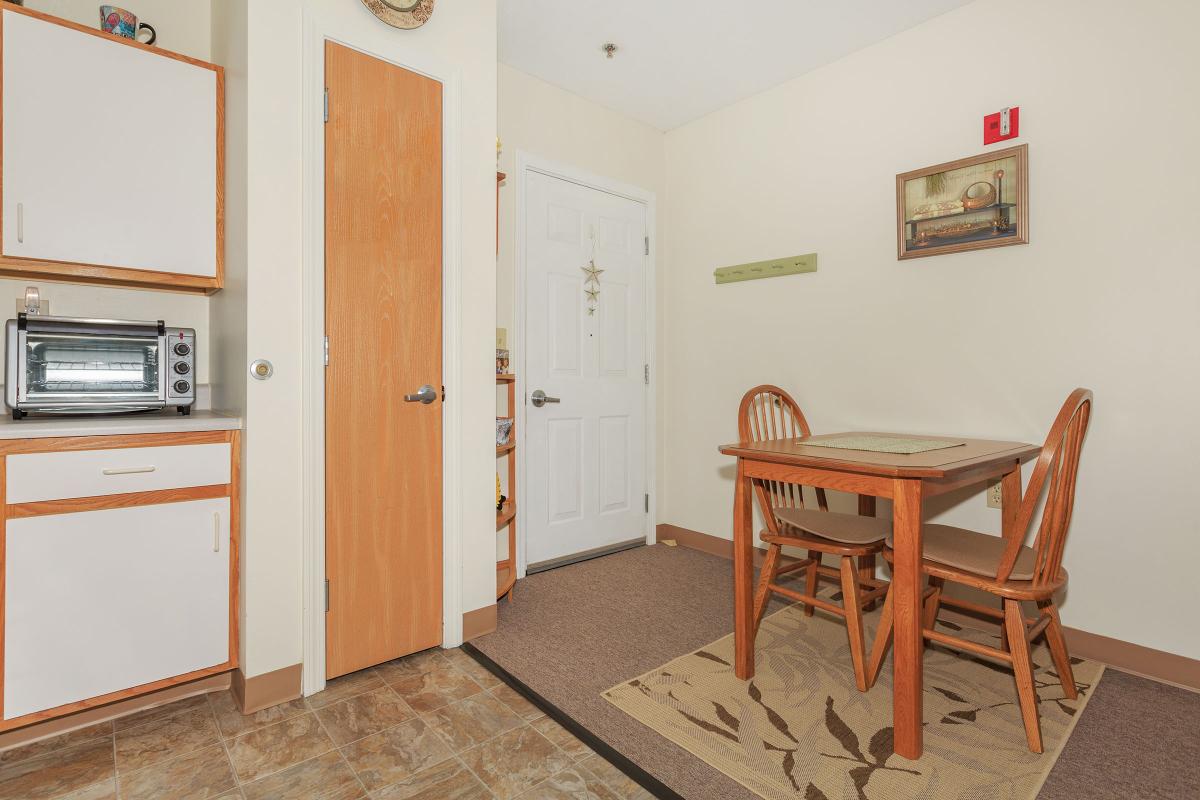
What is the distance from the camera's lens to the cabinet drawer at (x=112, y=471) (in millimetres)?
1643

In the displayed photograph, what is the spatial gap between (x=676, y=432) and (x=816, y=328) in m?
1.11

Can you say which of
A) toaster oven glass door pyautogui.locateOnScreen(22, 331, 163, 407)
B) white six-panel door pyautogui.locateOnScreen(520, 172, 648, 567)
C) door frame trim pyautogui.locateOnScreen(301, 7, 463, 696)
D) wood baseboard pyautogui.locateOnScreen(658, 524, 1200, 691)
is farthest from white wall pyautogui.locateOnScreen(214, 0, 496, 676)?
wood baseboard pyautogui.locateOnScreen(658, 524, 1200, 691)

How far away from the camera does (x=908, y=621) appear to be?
1.65 metres

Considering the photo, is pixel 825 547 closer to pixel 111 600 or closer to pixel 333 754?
pixel 333 754

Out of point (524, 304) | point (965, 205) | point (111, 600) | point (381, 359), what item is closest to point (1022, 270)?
point (965, 205)

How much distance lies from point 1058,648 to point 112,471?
292cm

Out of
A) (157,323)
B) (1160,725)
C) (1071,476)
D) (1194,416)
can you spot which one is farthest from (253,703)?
(1194,416)

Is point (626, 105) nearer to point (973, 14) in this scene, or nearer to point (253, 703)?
point (973, 14)

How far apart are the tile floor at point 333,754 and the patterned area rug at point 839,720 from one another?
0.33m

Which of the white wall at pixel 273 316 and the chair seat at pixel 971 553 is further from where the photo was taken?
the white wall at pixel 273 316

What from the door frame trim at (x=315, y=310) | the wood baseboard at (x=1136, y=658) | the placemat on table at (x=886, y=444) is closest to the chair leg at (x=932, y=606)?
the placemat on table at (x=886, y=444)

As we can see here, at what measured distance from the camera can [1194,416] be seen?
204 centimetres

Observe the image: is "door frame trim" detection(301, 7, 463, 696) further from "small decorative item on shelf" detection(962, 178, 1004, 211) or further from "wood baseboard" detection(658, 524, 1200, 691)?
"wood baseboard" detection(658, 524, 1200, 691)

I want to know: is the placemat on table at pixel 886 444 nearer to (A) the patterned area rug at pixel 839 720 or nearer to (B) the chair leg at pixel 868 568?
(B) the chair leg at pixel 868 568
